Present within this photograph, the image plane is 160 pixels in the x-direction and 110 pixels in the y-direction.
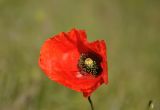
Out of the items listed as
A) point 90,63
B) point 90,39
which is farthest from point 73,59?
point 90,39

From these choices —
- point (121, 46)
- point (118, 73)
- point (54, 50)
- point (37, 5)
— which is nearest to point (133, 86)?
point (118, 73)

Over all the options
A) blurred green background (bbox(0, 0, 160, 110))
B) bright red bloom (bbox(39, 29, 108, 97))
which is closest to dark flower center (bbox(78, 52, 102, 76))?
bright red bloom (bbox(39, 29, 108, 97))

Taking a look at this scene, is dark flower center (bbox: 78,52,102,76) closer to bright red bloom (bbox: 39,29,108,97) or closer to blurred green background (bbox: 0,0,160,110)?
bright red bloom (bbox: 39,29,108,97)

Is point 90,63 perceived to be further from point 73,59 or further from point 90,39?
point 90,39

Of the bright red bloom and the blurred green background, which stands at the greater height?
the bright red bloom

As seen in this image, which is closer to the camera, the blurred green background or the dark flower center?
the dark flower center

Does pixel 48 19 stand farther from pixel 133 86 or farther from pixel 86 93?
pixel 86 93
